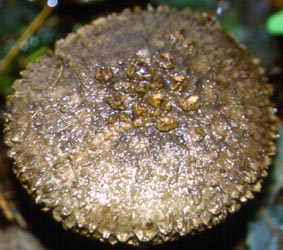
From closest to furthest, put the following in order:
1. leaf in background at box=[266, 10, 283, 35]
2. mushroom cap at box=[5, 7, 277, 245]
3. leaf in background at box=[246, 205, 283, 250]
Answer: mushroom cap at box=[5, 7, 277, 245]
leaf in background at box=[246, 205, 283, 250]
leaf in background at box=[266, 10, 283, 35]

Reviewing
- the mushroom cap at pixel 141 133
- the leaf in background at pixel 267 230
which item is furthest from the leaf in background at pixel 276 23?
the leaf in background at pixel 267 230

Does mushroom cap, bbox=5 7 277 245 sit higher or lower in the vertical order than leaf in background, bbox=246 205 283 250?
higher

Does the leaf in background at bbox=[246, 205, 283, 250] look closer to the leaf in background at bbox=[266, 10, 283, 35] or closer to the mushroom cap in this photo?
the mushroom cap

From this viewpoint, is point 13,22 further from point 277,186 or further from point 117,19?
point 277,186

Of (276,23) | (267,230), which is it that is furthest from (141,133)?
(276,23)

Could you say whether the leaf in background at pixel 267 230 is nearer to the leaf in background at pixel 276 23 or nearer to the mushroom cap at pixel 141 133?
the mushroom cap at pixel 141 133

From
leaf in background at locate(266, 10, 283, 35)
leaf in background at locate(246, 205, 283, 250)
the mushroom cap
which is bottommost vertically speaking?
leaf in background at locate(246, 205, 283, 250)

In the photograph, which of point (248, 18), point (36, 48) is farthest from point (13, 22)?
point (248, 18)

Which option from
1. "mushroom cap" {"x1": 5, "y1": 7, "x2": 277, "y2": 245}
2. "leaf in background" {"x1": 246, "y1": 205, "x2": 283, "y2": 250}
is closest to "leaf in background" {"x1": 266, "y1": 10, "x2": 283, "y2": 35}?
"mushroom cap" {"x1": 5, "y1": 7, "x2": 277, "y2": 245}
